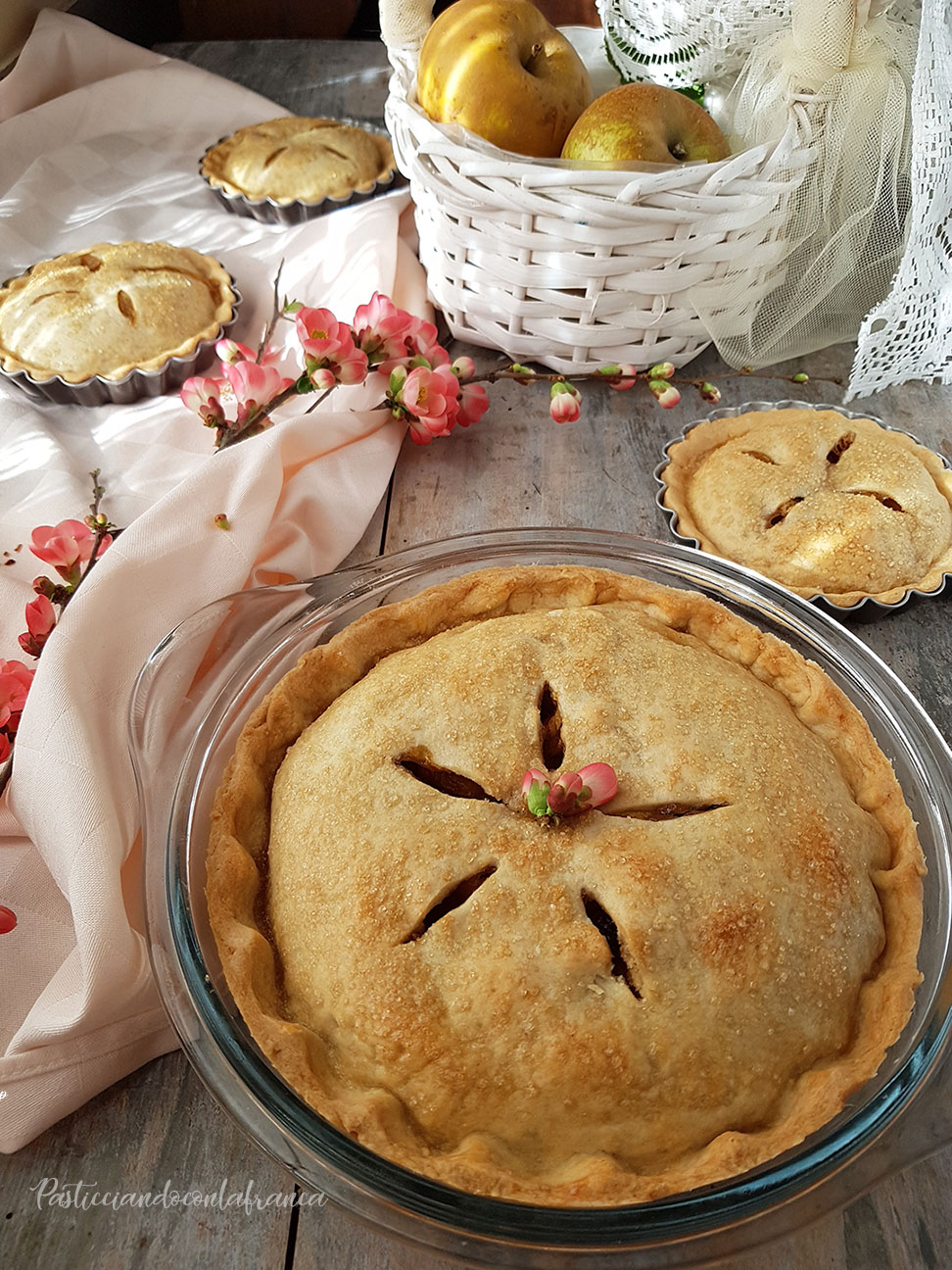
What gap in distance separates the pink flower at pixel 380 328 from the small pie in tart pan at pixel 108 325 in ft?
1.63

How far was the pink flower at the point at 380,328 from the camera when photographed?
216 centimetres

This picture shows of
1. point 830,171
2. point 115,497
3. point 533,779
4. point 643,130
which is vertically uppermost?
point 643,130

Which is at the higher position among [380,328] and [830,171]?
[830,171]

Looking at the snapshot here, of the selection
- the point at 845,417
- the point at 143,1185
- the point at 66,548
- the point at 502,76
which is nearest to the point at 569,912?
the point at 143,1185

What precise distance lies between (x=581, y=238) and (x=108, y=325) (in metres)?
1.21

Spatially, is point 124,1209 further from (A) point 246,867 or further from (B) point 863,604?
(B) point 863,604

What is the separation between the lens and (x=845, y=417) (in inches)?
89.6

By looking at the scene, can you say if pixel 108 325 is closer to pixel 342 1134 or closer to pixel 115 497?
pixel 115 497

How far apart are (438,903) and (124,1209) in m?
0.55

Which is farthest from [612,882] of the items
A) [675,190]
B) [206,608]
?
[675,190]

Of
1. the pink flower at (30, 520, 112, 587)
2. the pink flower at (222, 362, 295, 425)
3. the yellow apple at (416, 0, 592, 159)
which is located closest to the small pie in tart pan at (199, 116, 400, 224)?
the yellow apple at (416, 0, 592, 159)

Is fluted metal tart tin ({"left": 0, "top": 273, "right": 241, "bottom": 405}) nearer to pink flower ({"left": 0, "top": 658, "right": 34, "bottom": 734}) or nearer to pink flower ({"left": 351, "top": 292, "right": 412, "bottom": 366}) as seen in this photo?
pink flower ({"left": 351, "top": 292, "right": 412, "bottom": 366})

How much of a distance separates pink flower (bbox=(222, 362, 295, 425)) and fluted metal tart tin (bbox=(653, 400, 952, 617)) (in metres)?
0.87

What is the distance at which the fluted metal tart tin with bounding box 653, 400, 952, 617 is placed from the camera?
187 centimetres
